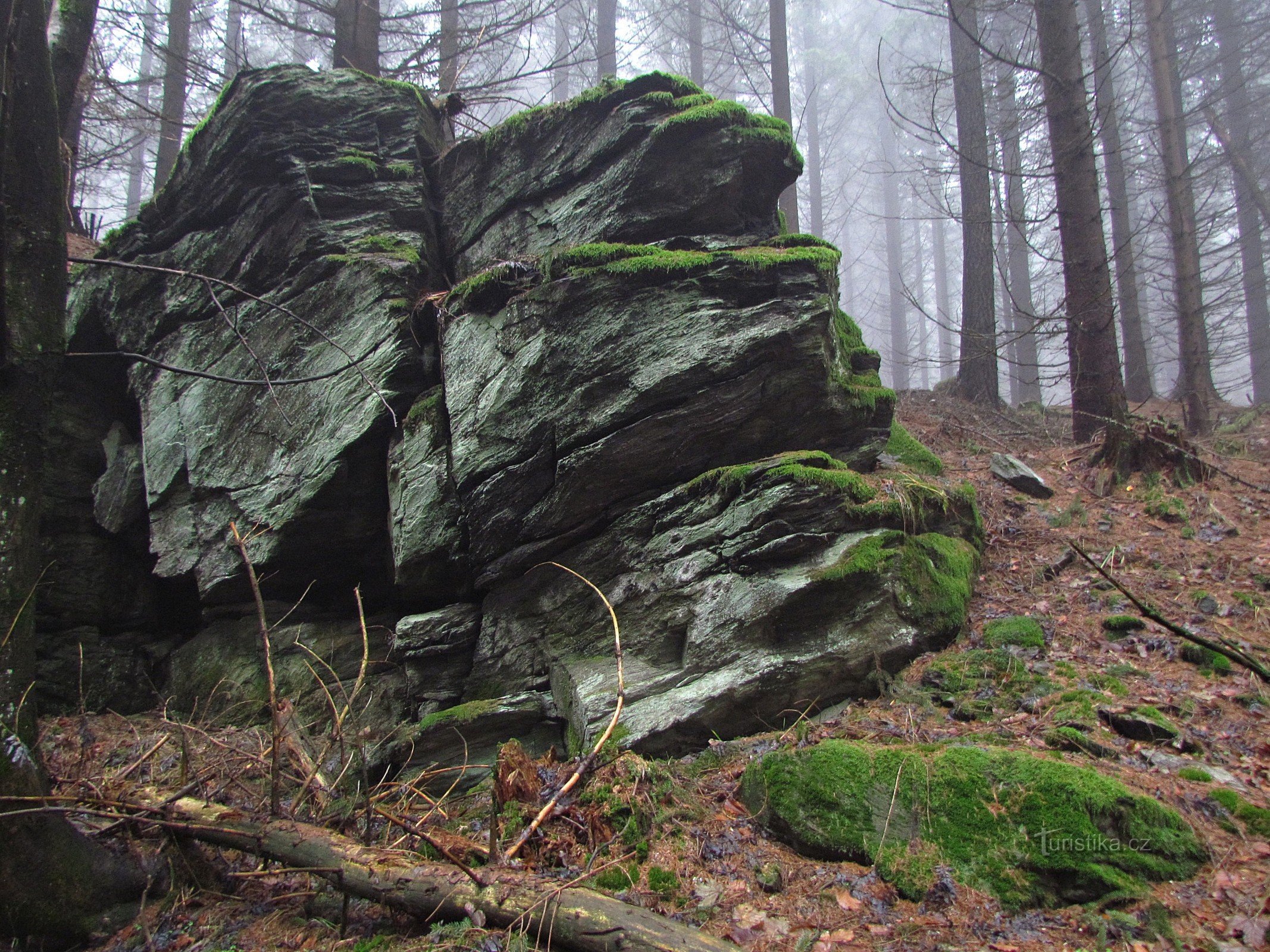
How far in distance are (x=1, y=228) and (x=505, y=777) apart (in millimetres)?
3948

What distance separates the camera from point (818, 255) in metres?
6.13

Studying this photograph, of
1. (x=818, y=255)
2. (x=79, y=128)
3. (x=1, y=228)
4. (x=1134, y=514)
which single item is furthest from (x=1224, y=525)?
(x=79, y=128)

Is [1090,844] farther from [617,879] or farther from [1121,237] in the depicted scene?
[1121,237]

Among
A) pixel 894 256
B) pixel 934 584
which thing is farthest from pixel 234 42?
pixel 894 256

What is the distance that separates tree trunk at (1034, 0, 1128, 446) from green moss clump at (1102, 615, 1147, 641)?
3.45 meters

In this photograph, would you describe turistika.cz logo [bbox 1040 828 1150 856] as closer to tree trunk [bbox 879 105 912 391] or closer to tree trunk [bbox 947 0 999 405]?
tree trunk [bbox 947 0 999 405]

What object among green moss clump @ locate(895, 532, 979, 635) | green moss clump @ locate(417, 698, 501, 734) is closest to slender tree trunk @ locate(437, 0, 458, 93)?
green moss clump @ locate(417, 698, 501, 734)

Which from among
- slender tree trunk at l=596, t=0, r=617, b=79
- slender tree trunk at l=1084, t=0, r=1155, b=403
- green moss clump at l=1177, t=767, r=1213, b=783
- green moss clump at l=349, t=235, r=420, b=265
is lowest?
green moss clump at l=1177, t=767, r=1213, b=783

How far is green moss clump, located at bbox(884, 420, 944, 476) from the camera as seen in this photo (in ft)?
22.8

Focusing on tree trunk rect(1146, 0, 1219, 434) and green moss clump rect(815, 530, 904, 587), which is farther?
tree trunk rect(1146, 0, 1219, 434)

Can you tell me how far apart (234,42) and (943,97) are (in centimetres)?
2261

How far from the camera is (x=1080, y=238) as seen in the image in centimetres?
836

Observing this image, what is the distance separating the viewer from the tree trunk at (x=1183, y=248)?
1066 centimetres

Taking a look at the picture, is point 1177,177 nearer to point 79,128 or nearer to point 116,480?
point 116,480
